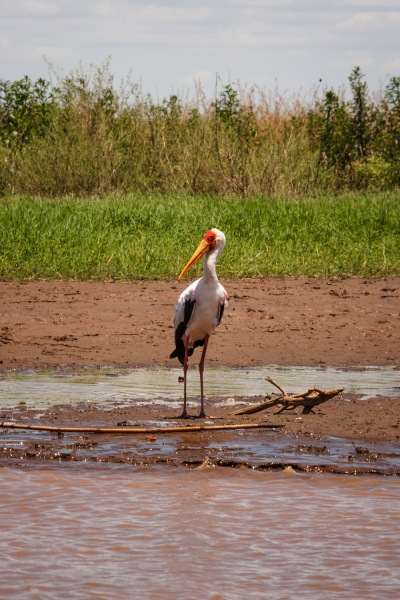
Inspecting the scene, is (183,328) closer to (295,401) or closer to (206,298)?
(206,298)

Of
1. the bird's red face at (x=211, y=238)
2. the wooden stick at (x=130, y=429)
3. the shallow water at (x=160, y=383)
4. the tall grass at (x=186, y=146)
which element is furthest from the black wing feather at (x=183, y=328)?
the tall grass at (x=186, y=146)

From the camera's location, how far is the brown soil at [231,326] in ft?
28.6

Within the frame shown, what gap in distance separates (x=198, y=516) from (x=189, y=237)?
8.37 m

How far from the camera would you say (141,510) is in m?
5.10

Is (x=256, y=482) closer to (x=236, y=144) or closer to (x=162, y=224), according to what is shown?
(x=162, y=224)

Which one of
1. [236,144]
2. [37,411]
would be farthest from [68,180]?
[37,411]

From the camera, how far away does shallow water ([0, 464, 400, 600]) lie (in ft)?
13.9

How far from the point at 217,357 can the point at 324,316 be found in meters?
1.69

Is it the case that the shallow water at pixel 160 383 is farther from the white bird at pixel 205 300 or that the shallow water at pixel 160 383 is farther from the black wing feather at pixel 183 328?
the white bird at pixel 205 300

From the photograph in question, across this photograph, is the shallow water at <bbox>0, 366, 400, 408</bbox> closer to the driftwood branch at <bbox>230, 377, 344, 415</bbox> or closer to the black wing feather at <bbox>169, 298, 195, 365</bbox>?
the black wing feather at <bbox>169, 298, 195, 365</bbox>

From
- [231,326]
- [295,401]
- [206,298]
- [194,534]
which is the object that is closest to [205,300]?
[206,298]

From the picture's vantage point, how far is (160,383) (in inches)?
A: 312

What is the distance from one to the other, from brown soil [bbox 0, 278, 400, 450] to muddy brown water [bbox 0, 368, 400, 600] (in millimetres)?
858

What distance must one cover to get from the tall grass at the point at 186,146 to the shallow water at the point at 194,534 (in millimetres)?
12517
